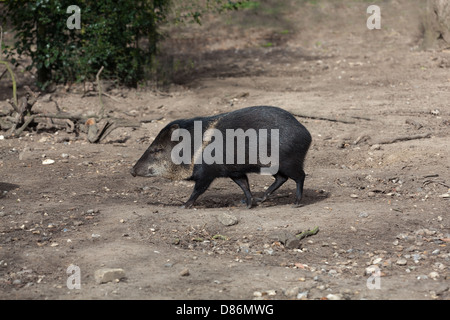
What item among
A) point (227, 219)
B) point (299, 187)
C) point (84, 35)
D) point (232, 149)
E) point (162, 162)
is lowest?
point (227, 219)

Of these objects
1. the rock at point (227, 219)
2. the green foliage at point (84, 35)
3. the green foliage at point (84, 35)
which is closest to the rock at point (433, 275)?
the rock at point (227, 219)

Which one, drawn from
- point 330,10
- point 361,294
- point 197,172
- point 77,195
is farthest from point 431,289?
point 330,10

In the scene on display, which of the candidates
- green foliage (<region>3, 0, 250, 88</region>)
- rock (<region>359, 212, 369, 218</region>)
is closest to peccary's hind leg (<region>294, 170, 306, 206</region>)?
rock (<region>359, 212, 369, 218</region>)

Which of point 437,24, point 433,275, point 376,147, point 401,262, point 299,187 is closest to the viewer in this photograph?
point 433,275

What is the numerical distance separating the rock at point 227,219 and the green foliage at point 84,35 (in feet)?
20.2

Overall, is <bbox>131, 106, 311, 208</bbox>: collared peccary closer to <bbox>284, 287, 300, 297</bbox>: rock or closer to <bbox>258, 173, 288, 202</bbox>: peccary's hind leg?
<bbox>258, 173, 288, 202</bbox>: peccary's hind leg

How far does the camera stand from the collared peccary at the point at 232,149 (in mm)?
6066

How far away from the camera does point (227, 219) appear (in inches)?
222

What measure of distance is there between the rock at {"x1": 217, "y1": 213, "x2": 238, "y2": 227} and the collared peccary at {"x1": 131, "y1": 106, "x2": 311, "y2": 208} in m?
0.66

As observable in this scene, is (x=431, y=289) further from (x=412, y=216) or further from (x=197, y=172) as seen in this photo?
(x=197, y=172)

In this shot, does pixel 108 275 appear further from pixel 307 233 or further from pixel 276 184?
pixel 276 184

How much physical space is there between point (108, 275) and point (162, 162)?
2286mm

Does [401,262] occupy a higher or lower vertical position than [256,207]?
higher

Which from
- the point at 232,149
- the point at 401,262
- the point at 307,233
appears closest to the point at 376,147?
the point at 232,149
